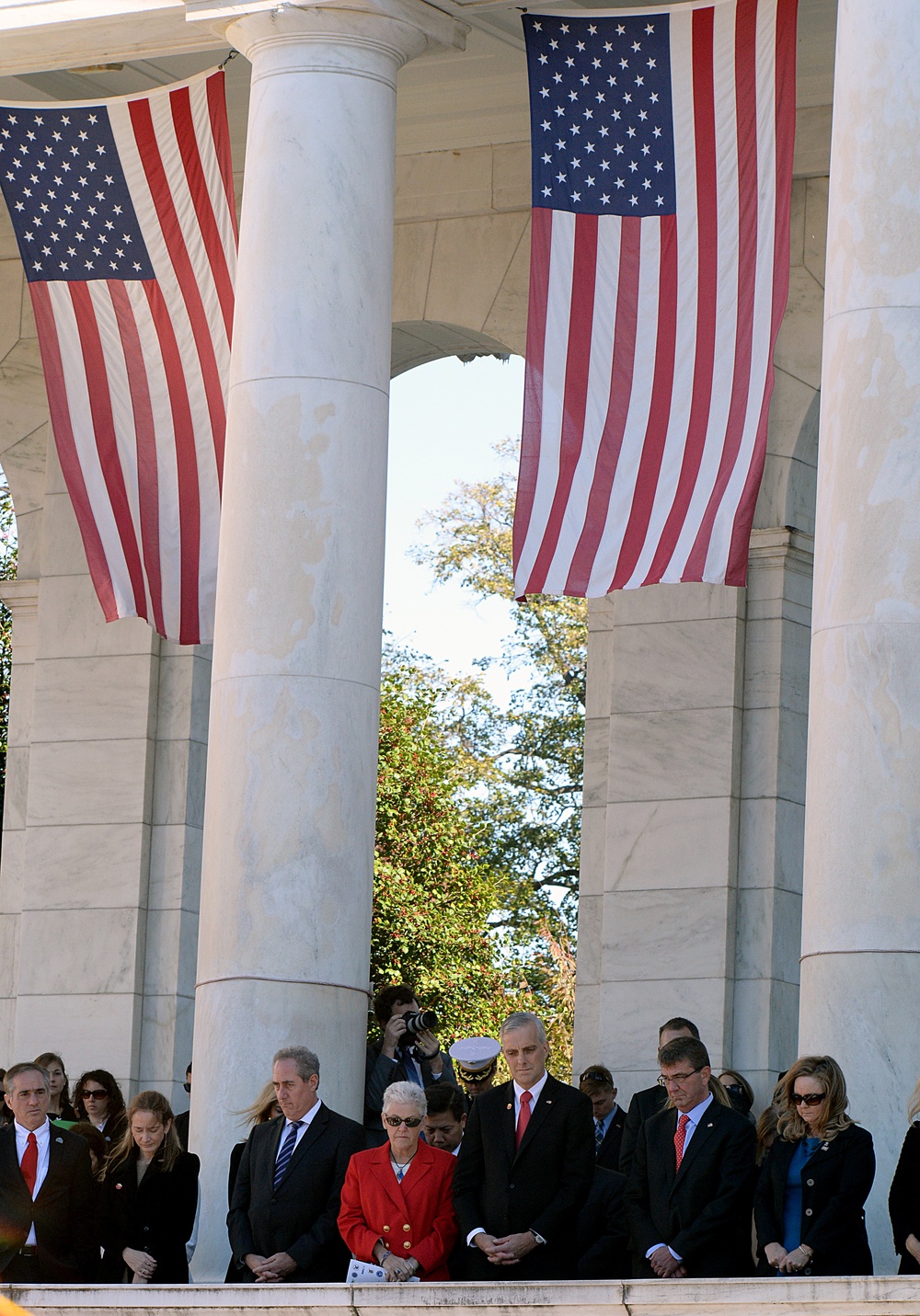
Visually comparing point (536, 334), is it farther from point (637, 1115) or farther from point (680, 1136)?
point (680, 1136)

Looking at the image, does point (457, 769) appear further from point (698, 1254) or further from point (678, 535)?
point (698, 1254)

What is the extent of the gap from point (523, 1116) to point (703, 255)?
34.4ft

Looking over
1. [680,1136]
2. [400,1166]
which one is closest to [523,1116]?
[400,1166]

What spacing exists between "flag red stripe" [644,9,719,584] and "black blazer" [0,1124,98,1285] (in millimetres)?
8635

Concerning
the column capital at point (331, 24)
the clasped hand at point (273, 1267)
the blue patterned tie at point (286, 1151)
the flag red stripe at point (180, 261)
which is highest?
the column capital at point (331, 24)

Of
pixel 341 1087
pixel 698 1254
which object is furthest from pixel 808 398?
pixel 698 1254

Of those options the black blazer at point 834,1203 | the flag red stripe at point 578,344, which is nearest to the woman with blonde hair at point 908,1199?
the black blazer at point 834,1203

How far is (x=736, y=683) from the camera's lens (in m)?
33.7

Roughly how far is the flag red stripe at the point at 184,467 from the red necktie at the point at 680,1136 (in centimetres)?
1088

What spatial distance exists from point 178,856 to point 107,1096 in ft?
34.5

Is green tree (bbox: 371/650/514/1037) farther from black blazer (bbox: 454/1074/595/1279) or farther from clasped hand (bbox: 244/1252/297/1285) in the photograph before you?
black blazer (bbox: 454/1074/595/1279)

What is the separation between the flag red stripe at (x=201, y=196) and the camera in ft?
95.4

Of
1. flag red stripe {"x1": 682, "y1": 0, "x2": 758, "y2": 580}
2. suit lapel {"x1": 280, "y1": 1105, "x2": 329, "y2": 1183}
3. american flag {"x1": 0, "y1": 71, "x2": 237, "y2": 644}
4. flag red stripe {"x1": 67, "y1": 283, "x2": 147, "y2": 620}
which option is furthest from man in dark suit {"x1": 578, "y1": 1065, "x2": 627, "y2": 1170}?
flag red stripe {"x1": 67, "y1": 283, "x2": 147, "y2": 620}

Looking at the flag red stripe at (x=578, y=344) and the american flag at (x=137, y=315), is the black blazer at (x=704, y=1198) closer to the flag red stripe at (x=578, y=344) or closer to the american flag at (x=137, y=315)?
the flag red stripe at (x=578, y=344)
